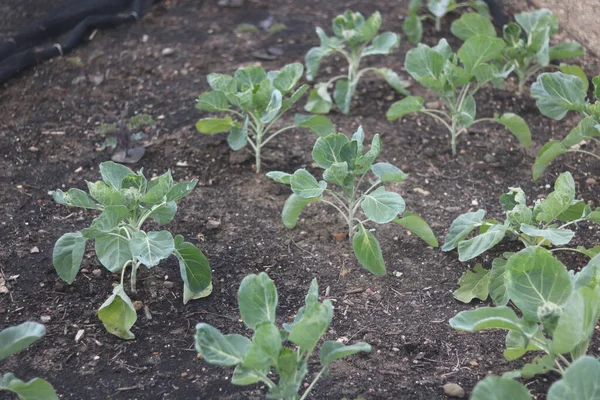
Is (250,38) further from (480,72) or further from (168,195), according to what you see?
(168,195)

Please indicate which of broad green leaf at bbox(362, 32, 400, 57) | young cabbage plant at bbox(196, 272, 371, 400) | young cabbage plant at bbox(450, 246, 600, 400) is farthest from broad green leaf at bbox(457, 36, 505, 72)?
young cabbage plant at bbox(196, 272, 371, 400)

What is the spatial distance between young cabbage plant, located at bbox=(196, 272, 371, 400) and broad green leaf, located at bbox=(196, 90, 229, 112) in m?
1.48

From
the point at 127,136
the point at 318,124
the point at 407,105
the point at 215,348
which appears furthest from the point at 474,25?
the point at 215,348

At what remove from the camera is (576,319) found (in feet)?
6.63

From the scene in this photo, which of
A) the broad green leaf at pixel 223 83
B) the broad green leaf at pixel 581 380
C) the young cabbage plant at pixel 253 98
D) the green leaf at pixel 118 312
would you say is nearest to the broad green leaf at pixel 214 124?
the young cabbage plant at pixel 253 98

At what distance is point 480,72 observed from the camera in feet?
12.0

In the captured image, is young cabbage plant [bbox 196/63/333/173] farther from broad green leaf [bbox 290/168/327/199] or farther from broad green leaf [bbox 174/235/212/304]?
broad green leaf [bbox 174/235/212/304]

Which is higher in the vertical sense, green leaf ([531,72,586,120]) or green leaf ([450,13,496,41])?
green leaf ([531,72,586,120])

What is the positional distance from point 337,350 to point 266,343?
267mm

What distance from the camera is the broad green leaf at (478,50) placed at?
357 centimetres

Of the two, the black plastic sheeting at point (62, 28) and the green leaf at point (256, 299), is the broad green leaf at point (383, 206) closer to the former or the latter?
the green leaf at point (256, 299)

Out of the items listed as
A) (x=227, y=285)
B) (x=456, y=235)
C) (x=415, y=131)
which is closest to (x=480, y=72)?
(x=415, y=131)

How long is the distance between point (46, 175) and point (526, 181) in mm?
2513

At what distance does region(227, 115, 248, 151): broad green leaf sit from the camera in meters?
3.52
